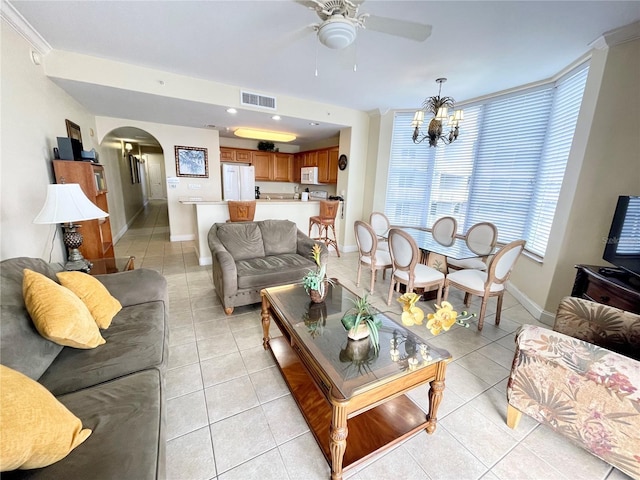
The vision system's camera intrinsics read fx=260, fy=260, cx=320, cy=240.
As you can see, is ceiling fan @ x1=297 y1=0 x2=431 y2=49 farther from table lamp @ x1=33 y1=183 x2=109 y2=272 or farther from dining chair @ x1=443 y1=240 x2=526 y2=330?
table lamp @ x1=33 y1=183 x2=109 y2=272

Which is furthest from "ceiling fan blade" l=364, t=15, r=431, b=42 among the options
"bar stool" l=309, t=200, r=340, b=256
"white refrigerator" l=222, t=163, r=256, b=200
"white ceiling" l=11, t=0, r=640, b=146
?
"white refrigerator" l=222, t=163, r=256, b=200

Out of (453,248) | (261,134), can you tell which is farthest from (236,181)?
(453,248)

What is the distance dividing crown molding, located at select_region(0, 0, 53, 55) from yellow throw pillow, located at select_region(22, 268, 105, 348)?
2205 mm

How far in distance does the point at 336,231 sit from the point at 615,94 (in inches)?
161

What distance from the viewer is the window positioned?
117 inches

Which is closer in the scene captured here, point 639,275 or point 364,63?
point 639,275

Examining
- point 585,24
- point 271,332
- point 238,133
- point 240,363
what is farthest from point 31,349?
point 238,133

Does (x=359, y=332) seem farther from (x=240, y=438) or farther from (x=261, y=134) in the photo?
(x=261, y=134)

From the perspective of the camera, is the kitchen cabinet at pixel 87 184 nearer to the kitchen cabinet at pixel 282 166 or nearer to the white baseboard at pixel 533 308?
the kitchen cabinet at pixel 282 166

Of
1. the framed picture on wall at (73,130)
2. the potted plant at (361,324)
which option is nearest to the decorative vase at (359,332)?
the potted plant at (361,324)

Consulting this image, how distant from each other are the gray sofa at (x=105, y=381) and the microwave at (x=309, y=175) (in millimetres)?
5163

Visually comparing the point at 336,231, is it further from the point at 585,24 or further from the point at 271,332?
the point at 585,24

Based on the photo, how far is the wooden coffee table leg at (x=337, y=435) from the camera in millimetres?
1092

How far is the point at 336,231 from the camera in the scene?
552 cm
